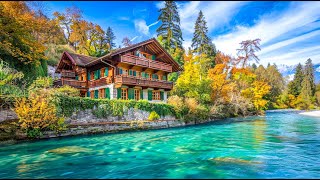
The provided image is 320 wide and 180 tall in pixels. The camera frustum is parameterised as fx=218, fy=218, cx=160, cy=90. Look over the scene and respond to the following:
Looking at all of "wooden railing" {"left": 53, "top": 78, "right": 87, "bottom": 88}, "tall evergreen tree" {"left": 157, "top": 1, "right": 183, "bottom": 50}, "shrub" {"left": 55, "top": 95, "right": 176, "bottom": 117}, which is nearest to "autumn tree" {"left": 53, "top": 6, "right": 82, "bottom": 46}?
"tall evergreen tree" {"left": 157, "top": 1, "right": 183, "bottom": 50}

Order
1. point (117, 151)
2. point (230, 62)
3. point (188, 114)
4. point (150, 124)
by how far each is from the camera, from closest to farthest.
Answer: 1. point (117, 151)
2. point (150, 124)
3. point (188, 114)
4. point (230, 62)

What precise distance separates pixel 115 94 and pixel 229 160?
17.3 metres

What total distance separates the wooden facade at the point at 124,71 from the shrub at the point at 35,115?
367 inches

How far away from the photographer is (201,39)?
162 ft

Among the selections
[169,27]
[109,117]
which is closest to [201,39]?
[169,27]

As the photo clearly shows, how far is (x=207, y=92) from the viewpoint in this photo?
3095 centimetres

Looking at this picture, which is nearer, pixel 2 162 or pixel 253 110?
pixel 2 162

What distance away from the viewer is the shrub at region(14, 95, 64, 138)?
12250 millimetres

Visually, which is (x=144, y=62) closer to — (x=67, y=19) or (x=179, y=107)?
(x=179, y=107)

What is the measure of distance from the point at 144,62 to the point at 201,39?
92.5ft

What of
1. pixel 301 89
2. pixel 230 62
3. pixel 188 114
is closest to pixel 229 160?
pixel 188 114

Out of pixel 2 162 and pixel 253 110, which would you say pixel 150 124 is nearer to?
pixel 2 162

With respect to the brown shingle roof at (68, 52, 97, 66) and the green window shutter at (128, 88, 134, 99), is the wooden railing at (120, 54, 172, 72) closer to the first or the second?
the green window shutter at (128, 88, 134, 99)

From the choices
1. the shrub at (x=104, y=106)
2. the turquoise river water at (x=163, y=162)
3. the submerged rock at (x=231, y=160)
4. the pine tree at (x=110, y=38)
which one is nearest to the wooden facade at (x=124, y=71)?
the shrub at (x=104, y=106)
